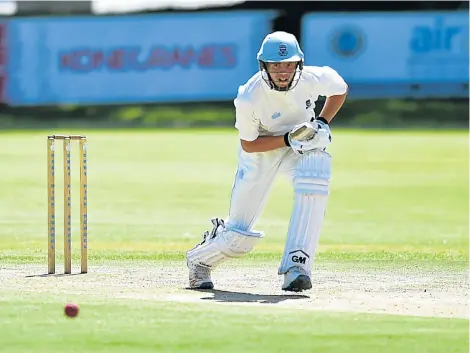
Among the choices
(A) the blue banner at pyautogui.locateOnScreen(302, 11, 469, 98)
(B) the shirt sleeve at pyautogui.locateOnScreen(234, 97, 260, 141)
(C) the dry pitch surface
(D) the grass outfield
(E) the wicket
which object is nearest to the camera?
(D) the grass outfield

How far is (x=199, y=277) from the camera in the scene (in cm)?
654

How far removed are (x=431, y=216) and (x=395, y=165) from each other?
494cm

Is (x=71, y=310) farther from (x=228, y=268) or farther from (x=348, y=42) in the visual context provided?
(x=348, y=42)

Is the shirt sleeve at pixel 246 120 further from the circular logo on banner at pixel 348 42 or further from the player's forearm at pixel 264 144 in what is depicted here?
the circular logo on banner at pixel 348 42

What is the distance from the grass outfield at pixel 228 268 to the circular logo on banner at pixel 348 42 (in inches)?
302

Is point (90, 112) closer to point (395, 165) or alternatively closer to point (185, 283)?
point (395, 165)

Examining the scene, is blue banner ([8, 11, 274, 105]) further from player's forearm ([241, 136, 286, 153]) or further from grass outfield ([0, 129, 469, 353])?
player's forearm ([241, 136, 286, 153])

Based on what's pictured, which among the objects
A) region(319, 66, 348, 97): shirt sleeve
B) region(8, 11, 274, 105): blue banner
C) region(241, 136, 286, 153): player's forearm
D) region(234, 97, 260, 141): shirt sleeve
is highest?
region(8, 11, 274, 105): blue banner

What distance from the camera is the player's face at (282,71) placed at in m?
6.19

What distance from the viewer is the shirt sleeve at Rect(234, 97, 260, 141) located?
6309 millimetres

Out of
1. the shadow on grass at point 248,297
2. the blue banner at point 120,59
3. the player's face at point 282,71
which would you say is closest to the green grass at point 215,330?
the shadow on grass at point 248,297

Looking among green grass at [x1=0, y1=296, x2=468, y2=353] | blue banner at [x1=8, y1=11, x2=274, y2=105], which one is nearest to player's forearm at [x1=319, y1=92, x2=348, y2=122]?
green grass at [x1=0, y1=296, x2=468, y2=353]

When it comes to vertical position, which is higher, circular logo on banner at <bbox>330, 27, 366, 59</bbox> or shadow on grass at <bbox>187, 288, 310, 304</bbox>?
circular logo on banner at <bbox>330, 27, 366, 59</bbox>

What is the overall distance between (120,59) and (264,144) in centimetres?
1972
